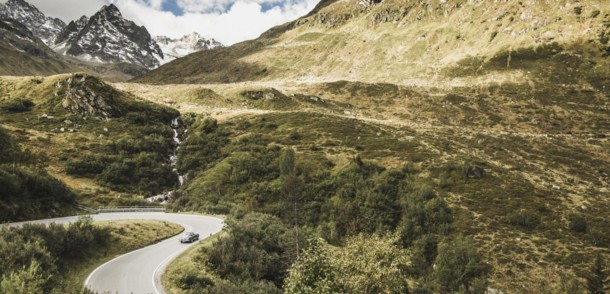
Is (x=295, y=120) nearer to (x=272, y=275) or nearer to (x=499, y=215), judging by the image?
(x=499, y=215)

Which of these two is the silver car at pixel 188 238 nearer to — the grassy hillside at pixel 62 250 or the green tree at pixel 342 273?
A: the grassy hillside at pixel 62 250

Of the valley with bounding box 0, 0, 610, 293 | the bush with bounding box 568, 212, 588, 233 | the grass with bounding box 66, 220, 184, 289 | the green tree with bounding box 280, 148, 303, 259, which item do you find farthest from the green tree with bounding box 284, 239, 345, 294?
the bush with bounding box 568, 212, 588, 233

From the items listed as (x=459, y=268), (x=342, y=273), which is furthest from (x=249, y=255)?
(x=459, y=268)

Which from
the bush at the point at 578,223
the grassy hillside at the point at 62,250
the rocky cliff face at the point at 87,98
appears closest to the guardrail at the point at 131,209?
the grassy hillside at the point at 62,250

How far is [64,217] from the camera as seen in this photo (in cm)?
3947

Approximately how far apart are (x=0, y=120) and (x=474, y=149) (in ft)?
346

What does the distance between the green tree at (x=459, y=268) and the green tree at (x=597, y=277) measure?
10.2m

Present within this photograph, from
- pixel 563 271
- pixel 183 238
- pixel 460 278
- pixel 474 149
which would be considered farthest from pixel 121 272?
pixel 474 149

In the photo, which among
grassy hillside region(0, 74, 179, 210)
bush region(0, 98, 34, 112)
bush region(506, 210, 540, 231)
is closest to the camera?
bush region(506, 210, 540, 231)

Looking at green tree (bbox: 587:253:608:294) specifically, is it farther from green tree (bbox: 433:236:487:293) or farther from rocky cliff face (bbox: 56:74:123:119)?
rocky cliff face (bbox: 56:74:123:119)

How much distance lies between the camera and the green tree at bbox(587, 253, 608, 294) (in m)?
40.7

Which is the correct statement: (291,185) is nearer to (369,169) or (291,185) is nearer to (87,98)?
(369,169)

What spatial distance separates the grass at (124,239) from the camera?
85.7 feet

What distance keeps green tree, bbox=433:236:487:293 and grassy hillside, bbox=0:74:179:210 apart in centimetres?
4636
